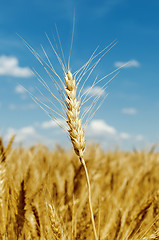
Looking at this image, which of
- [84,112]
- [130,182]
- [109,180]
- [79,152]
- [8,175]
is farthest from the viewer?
[109,180]

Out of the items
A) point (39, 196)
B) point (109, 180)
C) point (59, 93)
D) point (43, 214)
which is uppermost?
point (109, 180)

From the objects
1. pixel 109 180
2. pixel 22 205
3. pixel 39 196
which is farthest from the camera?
pixel 109 180

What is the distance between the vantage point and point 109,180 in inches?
110

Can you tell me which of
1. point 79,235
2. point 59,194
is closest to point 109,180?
point 59,194

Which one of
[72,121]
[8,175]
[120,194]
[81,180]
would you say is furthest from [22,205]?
[120,194]

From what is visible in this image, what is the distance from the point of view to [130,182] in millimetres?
2516

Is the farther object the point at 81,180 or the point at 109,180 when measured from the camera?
the point at 109,180

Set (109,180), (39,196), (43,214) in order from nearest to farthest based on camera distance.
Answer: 1. (43,214)
2. (39,196)
3. (109,180)

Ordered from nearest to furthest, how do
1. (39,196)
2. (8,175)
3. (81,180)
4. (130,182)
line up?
(8,175) → (39,196) → (81,180) → (130,182)

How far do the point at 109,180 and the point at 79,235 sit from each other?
167cm

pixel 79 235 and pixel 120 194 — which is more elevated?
pixel 120 194

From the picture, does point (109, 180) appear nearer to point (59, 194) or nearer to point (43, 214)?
point (59, 194)

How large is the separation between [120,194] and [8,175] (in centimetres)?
131

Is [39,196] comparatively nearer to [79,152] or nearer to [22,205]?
[22,205]
